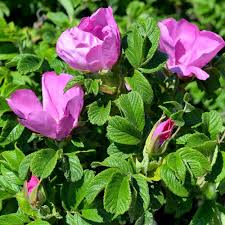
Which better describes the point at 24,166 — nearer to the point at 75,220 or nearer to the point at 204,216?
the point at 75,220

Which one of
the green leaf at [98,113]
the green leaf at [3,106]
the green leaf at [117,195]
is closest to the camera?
the green leaf at [117,195]

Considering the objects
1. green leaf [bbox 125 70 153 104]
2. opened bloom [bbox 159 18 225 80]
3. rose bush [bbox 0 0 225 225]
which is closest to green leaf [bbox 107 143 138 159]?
rose bush [bbox 0 0 225 225]

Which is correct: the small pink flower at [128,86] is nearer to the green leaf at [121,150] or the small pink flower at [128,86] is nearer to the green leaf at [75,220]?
the green leaf at [121,150]

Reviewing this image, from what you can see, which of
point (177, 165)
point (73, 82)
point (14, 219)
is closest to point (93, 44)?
point (73, 82)

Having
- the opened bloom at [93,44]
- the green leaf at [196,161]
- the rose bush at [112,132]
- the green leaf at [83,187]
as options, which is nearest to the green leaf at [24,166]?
the rose bush at [112,132]

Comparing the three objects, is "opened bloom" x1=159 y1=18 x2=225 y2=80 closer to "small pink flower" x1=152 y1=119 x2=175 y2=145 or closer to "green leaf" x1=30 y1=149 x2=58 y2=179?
"small pink flower" x1=152 y1=119 x2=175 y2=145

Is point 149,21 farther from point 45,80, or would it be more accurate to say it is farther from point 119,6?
point 119,6
